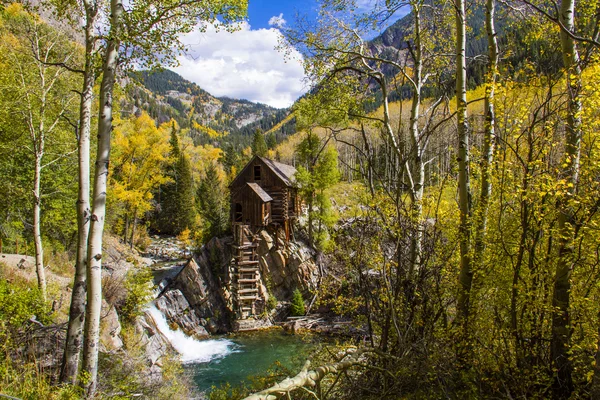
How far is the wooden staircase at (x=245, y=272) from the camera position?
64.3 feet

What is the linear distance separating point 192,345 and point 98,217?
14.2 meters

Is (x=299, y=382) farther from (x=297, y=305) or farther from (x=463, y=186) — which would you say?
(x=297, y=305)

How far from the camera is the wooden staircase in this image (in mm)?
19609

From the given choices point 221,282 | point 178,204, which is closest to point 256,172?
point 221,282

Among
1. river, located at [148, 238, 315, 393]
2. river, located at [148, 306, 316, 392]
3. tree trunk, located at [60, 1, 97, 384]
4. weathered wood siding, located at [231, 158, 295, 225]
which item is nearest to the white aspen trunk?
tree trunk, located at [60, 1, 97, 384]

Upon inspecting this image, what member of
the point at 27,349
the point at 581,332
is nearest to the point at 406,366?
the point at 581,332

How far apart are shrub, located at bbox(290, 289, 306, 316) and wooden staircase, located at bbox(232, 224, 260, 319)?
225cm

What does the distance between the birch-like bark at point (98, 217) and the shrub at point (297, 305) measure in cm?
1558

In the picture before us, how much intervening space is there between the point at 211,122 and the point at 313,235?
189 m

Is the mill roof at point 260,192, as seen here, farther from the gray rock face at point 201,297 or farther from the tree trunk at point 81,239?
the tree trunk at point 81,239

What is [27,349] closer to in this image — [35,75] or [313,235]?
[35,75]

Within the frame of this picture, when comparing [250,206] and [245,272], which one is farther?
[250,206]

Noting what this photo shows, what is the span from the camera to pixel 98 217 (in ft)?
16.4

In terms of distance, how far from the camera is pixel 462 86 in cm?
524
